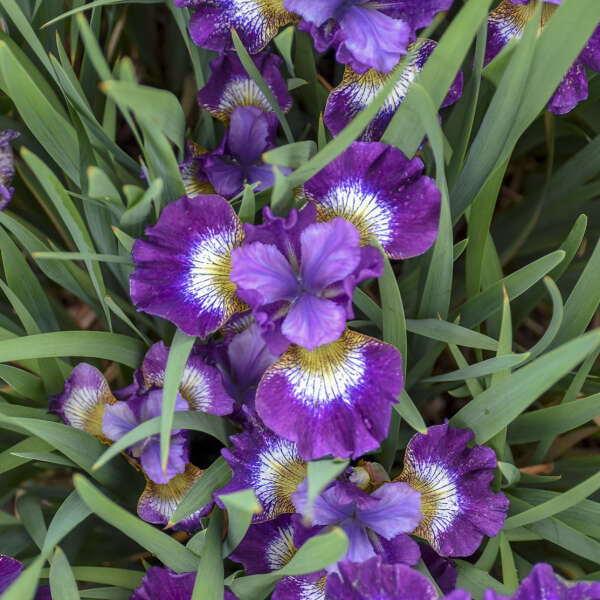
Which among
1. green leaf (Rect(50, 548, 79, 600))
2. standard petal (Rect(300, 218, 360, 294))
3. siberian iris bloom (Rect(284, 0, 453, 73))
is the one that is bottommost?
green leaf (Rect(50, 548, 79, 600))

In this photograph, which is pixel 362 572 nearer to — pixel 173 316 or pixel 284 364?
pixel 284 364

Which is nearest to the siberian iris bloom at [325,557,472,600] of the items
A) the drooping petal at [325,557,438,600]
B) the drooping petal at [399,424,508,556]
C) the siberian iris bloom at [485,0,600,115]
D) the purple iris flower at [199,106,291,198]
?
the drooping petal at [325,557,438,600]

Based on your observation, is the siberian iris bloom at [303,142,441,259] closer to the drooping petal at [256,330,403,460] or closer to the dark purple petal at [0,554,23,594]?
the drooping petal at [256,330,403,460]

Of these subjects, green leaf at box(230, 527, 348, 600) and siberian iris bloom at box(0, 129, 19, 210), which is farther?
siberian iris bloom at box(0, 129, 19, 210)

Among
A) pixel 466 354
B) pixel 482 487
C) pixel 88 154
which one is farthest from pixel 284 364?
pixel 466 354

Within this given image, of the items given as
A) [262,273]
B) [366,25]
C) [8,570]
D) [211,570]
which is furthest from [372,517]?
[366,25]

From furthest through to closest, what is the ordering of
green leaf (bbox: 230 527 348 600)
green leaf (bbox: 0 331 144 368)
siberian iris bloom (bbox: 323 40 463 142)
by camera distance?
siberian iris bloom (bbox: 323 40 463 142) < green leaf (bbox: 0 331 144 368) < green leaf (bbox: 230 527 348 600)

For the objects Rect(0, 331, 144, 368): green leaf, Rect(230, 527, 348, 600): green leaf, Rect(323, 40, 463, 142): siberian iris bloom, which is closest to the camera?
Rect(230, 527, 348, 600): green leaf
